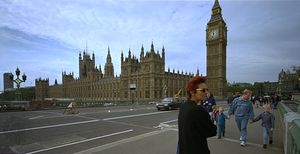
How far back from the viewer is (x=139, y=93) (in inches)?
4063

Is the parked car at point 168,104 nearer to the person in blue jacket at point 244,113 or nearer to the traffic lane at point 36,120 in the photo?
the traffic lane at point 36,120

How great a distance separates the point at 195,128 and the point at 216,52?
10876 centimetres

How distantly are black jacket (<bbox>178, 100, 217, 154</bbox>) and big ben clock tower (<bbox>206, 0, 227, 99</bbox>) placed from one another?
339ft

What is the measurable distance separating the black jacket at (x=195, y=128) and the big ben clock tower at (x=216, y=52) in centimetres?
10341

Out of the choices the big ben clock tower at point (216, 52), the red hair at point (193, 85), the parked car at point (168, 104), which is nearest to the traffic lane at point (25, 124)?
the red hair at point (193, 85)

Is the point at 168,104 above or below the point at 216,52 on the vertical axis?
below

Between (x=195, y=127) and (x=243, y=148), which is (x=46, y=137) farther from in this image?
(x=195, y=127)

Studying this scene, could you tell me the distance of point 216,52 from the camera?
108312 mm

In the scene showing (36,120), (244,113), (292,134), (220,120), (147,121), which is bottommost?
(147,121)

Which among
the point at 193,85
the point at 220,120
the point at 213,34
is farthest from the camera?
the point at 213,34

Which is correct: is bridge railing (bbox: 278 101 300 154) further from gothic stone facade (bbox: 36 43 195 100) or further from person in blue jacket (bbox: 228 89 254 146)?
gothic stone facade (bbox: 36 43 195 100)

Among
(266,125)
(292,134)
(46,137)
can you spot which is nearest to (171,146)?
(266,125)

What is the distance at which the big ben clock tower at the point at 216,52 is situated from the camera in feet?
347

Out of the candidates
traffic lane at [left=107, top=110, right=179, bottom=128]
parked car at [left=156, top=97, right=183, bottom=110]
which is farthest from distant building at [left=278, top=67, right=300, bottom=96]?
traffic lane at [left=107, top=110, right=179, bottom=128]
